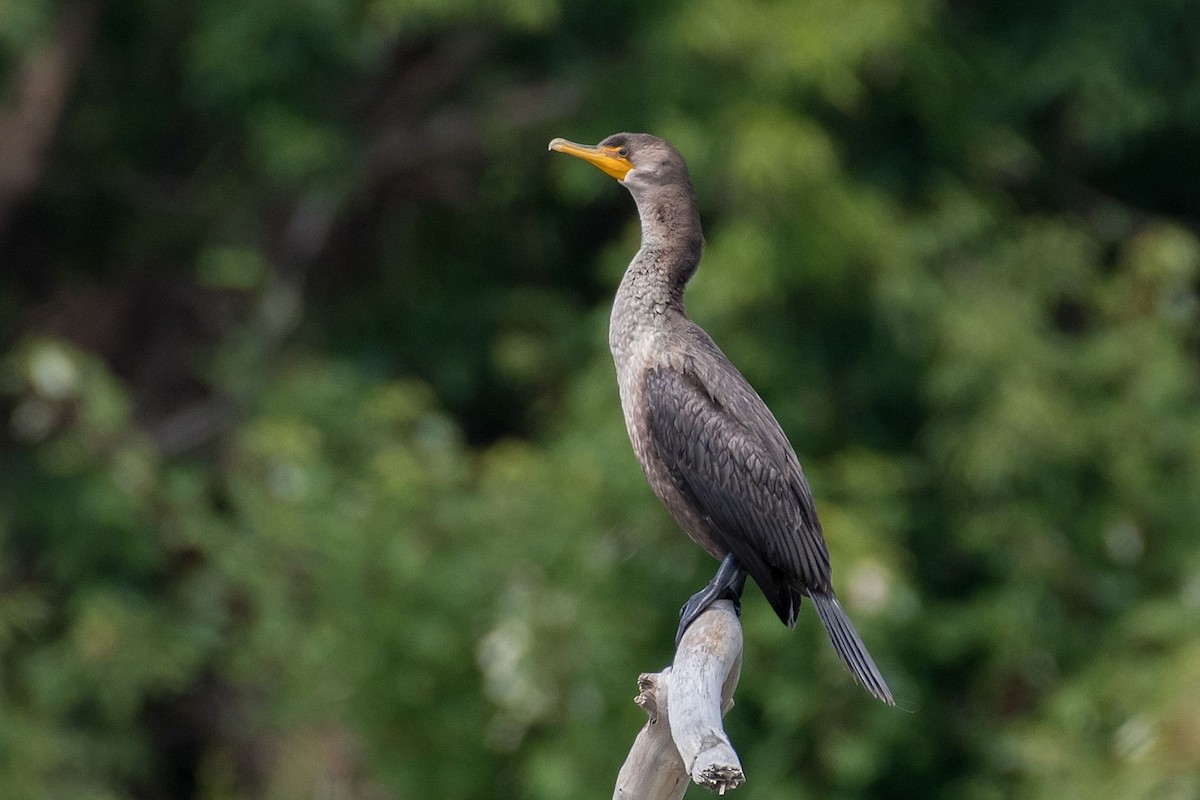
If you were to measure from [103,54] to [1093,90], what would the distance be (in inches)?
195

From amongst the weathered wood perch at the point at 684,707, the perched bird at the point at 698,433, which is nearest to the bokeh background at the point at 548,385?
the perched bird at the point at 698,433

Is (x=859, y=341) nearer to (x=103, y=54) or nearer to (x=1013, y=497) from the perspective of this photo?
(x=1013, y=497)

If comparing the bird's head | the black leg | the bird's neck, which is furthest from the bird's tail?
the bird's head

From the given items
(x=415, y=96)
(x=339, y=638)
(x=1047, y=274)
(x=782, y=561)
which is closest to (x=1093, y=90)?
(x=1047, y=274)

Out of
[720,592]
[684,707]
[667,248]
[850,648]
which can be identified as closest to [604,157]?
[667,248]

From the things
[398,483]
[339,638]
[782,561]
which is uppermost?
[398,483]

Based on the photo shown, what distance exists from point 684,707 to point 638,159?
1418mm

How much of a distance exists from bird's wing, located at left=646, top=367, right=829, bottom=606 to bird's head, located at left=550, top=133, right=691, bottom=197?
0.41 metres

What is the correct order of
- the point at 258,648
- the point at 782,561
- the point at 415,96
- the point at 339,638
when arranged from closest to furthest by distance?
the point at 782,561
the point at 339,638
the point at 258,648
the point at 415,96

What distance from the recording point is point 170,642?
937 cm

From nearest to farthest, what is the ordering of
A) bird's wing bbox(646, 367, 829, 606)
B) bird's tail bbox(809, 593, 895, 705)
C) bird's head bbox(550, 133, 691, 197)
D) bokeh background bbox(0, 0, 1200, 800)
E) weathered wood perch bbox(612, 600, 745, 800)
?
weathered wood perch bbox(612, 600, 745, 800) → bird's tail bbox(809, 593, 895, 705) → bird's wing bbox(646, 367, 829, 606) → bird's head bbox(550, 133, 691, 197) → bokeh background bbox(0, 0, 1200, 800)

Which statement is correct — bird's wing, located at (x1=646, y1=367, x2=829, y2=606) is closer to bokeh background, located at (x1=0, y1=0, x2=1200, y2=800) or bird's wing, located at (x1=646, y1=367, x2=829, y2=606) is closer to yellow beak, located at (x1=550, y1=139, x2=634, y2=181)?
yellow beak, located at (x1=550, y1=139, x2=634, y2=181)

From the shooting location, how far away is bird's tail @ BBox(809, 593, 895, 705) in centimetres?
379

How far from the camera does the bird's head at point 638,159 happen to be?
4.26 meters
